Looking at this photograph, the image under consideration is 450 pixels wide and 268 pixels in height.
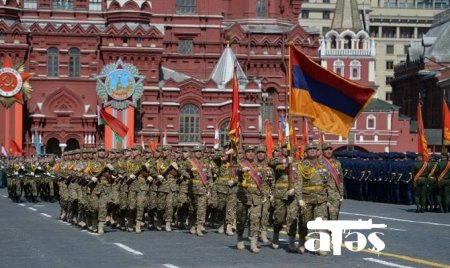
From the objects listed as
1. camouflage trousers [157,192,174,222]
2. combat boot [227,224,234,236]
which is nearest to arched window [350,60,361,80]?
camouflage trousers [157,192,174,222]

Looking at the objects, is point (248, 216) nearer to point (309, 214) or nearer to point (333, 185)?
point (309, 214)

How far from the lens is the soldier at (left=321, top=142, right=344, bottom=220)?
1802 cm

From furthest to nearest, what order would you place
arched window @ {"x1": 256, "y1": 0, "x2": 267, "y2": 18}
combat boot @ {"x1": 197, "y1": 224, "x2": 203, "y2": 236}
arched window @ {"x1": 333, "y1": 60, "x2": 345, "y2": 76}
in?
arched window @ {"x1": 333, "y1": 60, "x2": 345, "y2": 76} → arched window @ {"x1": 256, "y1": 0, "x2": 267, "y2": 18} → combat boot @ {"x1": 197, "y1": 224, "x2": 203, "y2": 236}

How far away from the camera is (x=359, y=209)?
32.0 metres

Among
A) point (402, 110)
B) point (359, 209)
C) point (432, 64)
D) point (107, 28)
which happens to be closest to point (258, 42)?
point (107, 28)

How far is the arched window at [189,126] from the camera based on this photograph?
221 ft

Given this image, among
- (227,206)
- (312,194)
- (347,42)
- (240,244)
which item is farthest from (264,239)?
(347,42)

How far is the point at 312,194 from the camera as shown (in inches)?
701

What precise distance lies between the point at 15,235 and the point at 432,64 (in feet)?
230

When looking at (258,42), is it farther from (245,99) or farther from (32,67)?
(32,67)

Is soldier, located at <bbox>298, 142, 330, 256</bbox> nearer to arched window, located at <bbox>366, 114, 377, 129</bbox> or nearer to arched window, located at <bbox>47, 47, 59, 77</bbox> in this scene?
arched window, located at <bbox>47, 47, 59, 77</bbox>

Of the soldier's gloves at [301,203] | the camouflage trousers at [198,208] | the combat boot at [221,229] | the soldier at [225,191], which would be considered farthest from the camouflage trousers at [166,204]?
the soldier's gloves at [301,203]

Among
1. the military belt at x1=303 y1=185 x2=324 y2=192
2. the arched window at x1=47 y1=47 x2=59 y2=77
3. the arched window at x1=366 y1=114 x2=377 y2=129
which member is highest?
the arched window at x1=47 y1=47 x2=59 y2=77

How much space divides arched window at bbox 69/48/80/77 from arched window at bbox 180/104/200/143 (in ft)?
23.5
